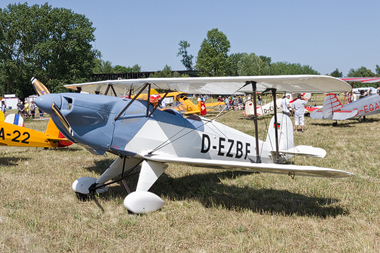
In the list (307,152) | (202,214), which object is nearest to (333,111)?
(307,152)

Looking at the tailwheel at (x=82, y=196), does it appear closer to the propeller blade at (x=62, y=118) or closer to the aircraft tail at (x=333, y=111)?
the propeller blade at (x=62, y=118)

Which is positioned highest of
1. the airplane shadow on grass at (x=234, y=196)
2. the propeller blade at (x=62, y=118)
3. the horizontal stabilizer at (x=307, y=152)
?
the propeller blade at (x=62, y=118)

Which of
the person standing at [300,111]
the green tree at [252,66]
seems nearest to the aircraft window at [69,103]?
the person standing at [300,111]

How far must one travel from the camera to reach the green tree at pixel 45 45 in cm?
4816

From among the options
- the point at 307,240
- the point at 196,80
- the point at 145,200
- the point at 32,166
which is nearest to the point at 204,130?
the point at 196,80

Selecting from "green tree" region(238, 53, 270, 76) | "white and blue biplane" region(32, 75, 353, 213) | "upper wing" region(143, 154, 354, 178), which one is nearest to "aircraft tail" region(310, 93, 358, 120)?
"white and blue biplane" region(32, 75, 353, 213)

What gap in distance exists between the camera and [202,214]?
183 inches

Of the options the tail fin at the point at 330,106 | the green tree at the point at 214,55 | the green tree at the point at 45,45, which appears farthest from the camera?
the green tree at the point at 214,55

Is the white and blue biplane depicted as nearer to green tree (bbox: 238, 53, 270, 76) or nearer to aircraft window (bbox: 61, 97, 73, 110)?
aircraft window (bbox: 61, 97, 73, 110)

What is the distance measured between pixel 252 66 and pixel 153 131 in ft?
252

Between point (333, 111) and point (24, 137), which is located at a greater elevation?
point (24, 137)

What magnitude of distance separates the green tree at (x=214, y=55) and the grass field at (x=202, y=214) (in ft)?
189

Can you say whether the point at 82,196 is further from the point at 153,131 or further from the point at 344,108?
the point at 344,108

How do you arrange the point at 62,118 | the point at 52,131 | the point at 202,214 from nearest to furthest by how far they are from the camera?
the point at 62,118
the point at 202,214
the point at 52,131
